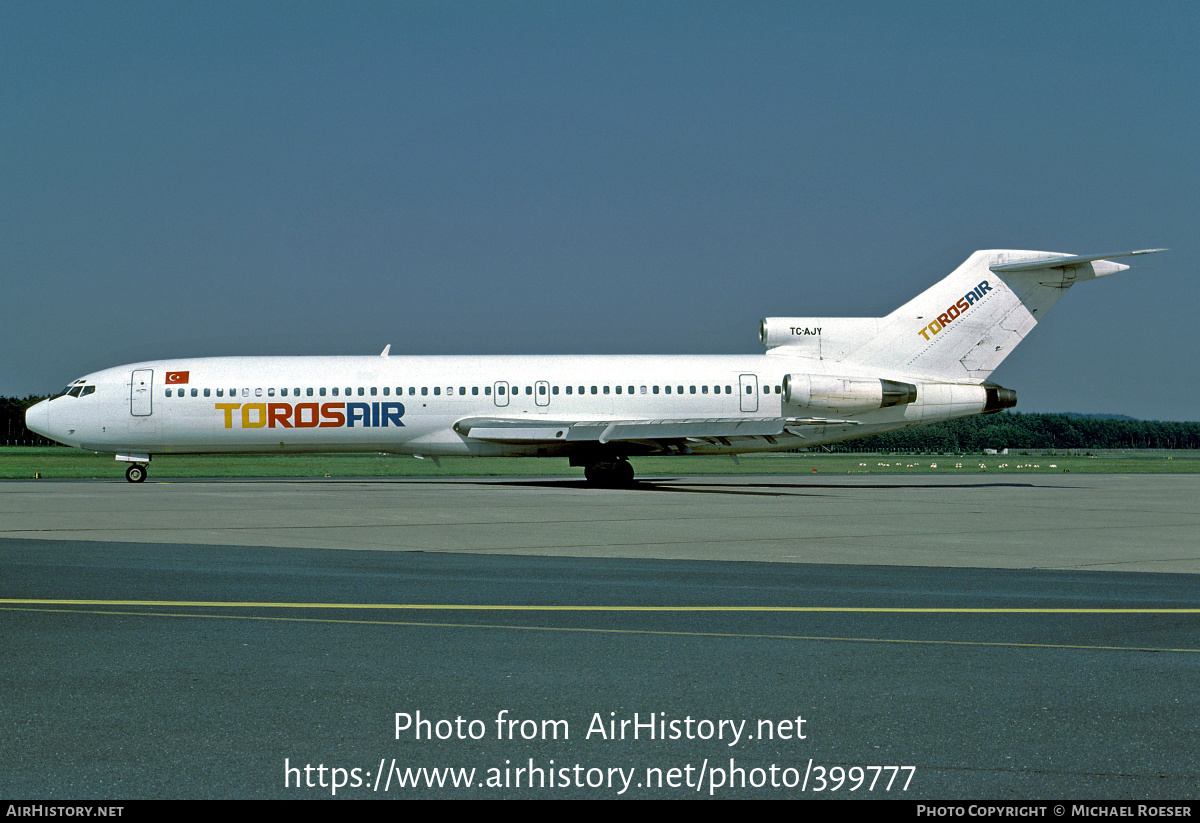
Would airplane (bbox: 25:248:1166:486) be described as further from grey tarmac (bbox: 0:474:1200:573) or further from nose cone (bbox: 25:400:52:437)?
grey tarmac (bbox: 0:474:1200:573)

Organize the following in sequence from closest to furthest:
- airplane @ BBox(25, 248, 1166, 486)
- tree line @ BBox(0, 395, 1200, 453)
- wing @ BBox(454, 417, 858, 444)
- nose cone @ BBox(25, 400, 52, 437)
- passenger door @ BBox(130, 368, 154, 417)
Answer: wing @ BBox(454, 417, 858, 444)
airplane @ BBox(25, 248, 1166, 486)
passenger door @ BBox(130, 368, 154, 417)
nose cone @ BBox(25, 400, 52, 437)
tree line @ BBox(0, 395, 1200, 453)

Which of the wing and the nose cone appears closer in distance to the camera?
the wing

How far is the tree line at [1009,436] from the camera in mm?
97875

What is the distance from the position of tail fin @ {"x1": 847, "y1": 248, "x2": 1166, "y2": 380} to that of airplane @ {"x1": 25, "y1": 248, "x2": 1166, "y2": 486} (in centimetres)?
4

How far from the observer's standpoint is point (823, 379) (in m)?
31.4

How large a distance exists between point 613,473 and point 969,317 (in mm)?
11478

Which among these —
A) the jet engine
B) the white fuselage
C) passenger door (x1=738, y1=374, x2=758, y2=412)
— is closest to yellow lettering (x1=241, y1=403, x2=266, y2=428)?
the white fuselage

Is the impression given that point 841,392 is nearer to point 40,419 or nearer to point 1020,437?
point 40,419

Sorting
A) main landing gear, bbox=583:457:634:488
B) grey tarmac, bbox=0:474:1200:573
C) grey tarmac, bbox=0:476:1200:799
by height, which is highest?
main landing gear, bbox=583:457:634:488

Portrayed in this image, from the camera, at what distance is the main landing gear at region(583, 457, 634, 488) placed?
3123 centimetres

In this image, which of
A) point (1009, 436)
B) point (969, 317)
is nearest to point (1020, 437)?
point (1009, 436)

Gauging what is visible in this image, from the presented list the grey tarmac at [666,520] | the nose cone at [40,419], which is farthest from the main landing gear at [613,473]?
the nose cone at [40,419]

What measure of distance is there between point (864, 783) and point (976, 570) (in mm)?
7916

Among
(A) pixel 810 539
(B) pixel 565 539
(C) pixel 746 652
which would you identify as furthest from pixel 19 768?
(A) pixel 810 539
